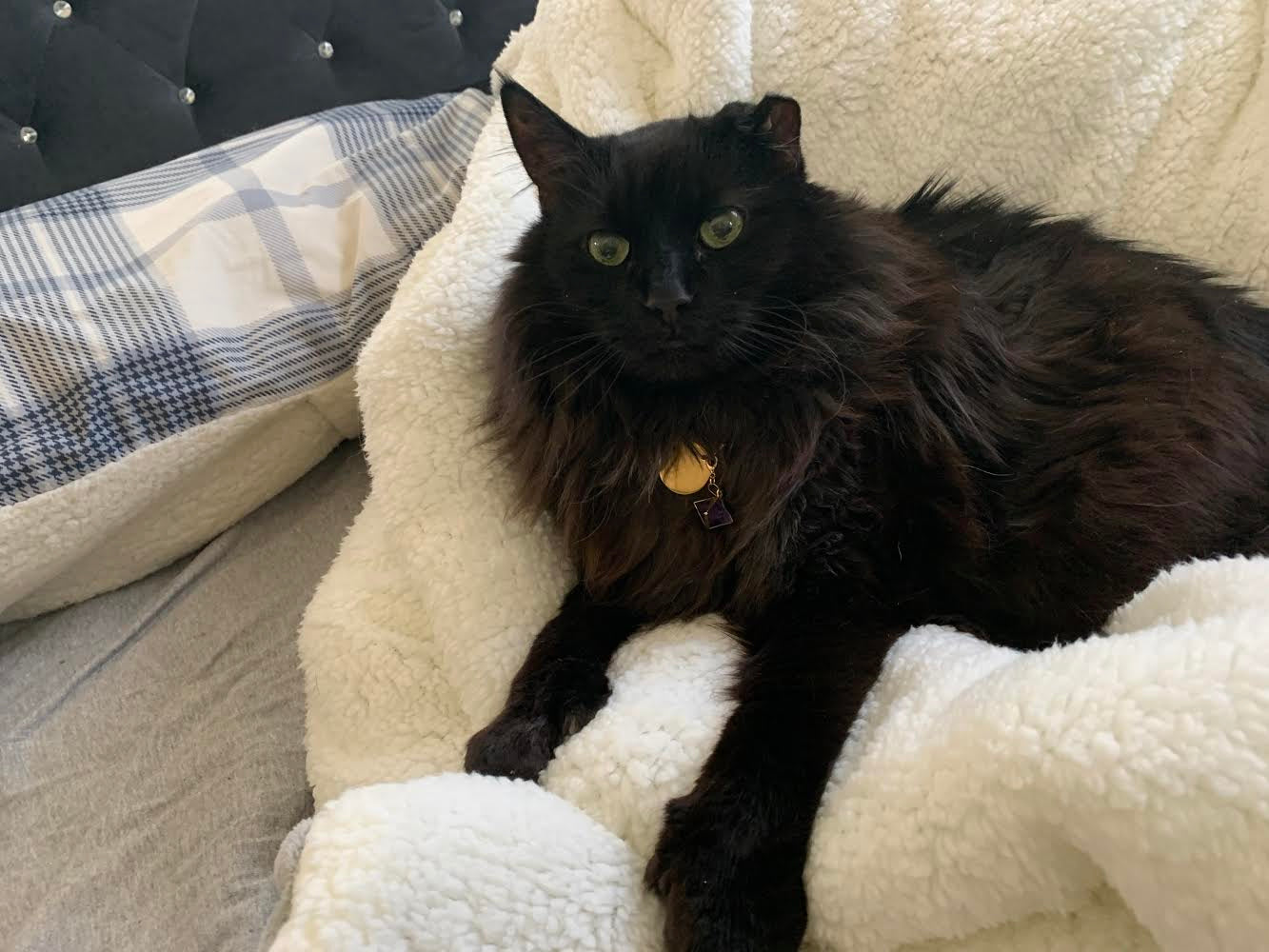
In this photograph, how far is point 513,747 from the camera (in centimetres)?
100

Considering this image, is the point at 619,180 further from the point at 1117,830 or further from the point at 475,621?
the point at 1117,830

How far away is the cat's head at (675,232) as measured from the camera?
1016mm

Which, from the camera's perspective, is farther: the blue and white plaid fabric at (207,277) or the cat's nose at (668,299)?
the blue and white plaid fabric at (207,277)

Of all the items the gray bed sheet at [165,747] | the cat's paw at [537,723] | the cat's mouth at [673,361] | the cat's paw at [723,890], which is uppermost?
the cat's mouth at [673,361]

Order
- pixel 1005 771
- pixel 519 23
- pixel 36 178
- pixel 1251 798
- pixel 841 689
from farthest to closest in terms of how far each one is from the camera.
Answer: pixel 519 23
pixel 36 178
pixel 841 689
pixel 1005 771
pixel 1251 798

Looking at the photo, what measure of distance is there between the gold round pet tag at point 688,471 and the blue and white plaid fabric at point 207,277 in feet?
2.38

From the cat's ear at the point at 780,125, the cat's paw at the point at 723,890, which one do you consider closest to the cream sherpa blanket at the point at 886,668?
the cat's paw at the point at 723,890

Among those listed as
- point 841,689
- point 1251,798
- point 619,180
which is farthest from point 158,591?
point 1251,798

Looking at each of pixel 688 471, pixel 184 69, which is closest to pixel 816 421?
pixel 688 471

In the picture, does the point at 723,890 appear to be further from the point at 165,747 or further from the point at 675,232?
the point at 165,747

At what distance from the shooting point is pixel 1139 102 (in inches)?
53.2

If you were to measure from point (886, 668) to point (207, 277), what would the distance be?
1227mm

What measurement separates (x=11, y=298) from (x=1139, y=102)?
5.70 feet

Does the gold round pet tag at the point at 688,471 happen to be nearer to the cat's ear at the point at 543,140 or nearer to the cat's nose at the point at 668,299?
the cat's nose at the point at 668,299
